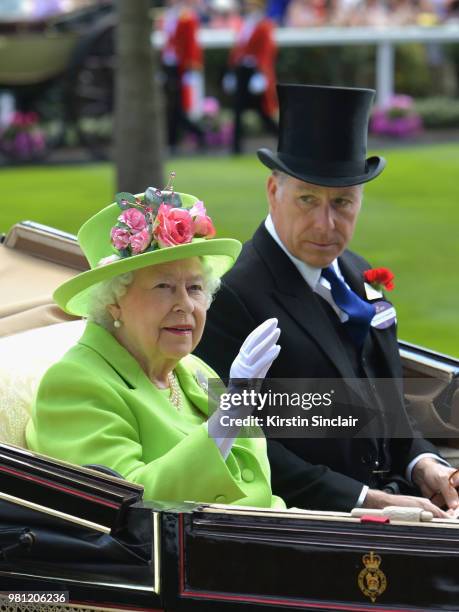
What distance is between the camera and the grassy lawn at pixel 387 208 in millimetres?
7812

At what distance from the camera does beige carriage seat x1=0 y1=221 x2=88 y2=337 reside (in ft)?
12.9

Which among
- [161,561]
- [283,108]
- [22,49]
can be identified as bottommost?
[22,49]

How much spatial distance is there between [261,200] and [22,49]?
11.2 feet

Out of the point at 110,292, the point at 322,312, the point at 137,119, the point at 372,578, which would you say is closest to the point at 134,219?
the point at 110,292

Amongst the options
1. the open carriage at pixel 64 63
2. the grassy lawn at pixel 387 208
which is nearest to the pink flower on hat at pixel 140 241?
the grassy lawn at pixel 387 208

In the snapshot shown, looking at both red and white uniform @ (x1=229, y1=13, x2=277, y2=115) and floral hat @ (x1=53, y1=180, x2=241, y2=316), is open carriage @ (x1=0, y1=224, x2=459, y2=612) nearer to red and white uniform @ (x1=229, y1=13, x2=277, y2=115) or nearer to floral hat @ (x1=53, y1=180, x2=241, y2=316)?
floral hat @ (x1=53, y1=180, x2=241, y2=316)

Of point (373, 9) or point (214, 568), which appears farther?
point (373, 9)

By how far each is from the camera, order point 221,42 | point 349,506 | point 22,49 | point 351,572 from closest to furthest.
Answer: point 351,572, point 349,506, point 22,49, point 221,42

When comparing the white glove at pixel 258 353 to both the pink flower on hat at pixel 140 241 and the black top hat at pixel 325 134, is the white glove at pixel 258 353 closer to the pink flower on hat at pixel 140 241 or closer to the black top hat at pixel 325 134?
the pink flower on hat at pixel 140 241

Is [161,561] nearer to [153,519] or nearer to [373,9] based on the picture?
[153,519]

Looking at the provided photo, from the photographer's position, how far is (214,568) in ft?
9.18

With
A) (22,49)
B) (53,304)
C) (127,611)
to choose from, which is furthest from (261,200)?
(127,611)

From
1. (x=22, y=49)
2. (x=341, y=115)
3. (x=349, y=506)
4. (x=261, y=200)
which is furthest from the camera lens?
(x=22, y=49)

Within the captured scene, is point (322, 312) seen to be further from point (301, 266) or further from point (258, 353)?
point (258, 353)
